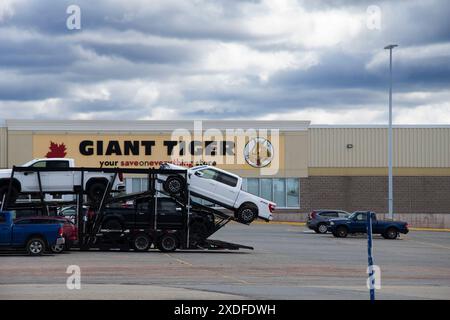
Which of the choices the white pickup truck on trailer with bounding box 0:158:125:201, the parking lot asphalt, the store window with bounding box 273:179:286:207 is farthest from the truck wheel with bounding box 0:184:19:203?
the store window with bounding box 273:179:286:207

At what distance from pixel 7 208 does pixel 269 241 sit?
531 inches

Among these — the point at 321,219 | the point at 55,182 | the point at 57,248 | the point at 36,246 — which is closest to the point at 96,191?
the point at 55,182

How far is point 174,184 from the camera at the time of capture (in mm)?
34219

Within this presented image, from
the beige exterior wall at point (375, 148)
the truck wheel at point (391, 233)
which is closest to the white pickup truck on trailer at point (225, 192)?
the truck wheel at point (391, 233)

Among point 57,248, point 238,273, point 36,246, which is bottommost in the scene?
point 238,273

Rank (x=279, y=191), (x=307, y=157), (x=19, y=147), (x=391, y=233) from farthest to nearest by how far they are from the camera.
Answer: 1. (x=279, y=191)
2. (x=307, y=157)
3. (x=19, y=147)
4. (x=391, y=233)

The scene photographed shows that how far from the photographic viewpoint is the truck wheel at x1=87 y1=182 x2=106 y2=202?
1325 inches

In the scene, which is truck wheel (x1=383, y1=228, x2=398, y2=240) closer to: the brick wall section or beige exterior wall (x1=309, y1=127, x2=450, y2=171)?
the brick wall section

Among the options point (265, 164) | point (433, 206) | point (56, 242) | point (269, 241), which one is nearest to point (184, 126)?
point (265, 164)

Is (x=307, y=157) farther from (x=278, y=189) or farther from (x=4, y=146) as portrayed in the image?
(x=4, y=146)

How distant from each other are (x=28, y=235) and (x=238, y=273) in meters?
8.95

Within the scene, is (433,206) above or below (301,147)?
below
